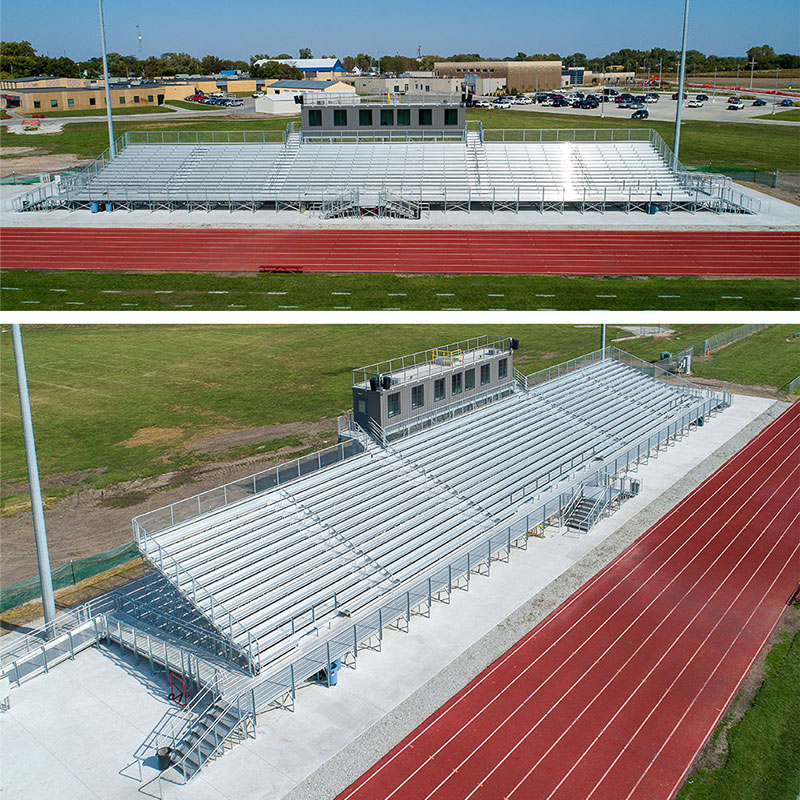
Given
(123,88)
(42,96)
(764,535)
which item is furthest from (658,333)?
(42,96)

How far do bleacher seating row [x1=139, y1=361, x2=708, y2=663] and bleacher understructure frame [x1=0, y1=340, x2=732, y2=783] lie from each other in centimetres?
4

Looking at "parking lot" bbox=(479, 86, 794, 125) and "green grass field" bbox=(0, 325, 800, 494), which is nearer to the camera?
"green grass field" bbox=(0, 325, 800, 494)

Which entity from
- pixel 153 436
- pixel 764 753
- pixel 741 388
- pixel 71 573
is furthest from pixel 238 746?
pixel 741 388

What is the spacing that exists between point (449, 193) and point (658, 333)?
13.5 metres

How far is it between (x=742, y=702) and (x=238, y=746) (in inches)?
354

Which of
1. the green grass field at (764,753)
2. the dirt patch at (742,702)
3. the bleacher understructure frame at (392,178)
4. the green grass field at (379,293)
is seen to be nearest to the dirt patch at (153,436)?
the green grass field at (379,293)

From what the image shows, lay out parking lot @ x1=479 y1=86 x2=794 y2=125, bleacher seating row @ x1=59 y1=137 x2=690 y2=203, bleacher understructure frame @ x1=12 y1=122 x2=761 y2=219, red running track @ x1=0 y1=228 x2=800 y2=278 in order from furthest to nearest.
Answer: parking lot @ x1=479 y1=86 x2=794 y2=125 → bleacher seating row @ x1=59 y1=137 x2=690 y2=203 → bleacher understructure frame @ x1=12 y1=122 x2=761 y2=219 → red running track @ x1=0 y1=228 x2=800 y2=278

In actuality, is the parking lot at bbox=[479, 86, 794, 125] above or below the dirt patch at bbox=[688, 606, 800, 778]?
above

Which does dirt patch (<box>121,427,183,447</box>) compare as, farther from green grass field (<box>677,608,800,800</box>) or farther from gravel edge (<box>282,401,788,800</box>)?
green grass field (<box>677,608,800,800</box>)

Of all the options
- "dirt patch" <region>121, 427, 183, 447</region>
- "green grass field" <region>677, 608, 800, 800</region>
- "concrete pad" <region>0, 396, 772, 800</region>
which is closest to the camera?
"green grass field" <region>677, 608, 800, 800</region>

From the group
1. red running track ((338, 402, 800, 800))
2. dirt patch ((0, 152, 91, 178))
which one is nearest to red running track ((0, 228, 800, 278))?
red running track ((338, 402, 800, 800))

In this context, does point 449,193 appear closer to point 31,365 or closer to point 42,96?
point 31,365

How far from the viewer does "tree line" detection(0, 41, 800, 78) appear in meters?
82.2

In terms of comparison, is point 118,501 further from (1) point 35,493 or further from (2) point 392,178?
(2) point 392,178
